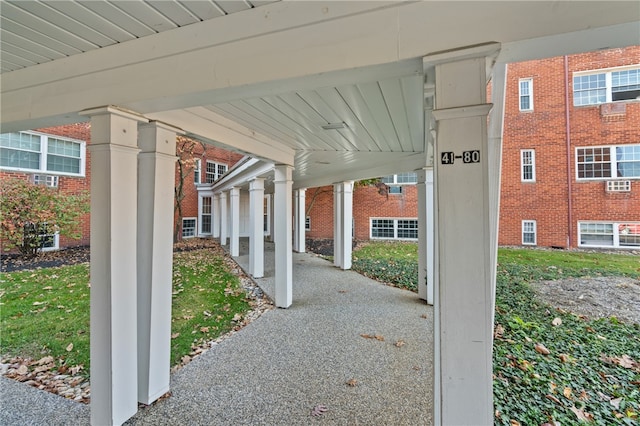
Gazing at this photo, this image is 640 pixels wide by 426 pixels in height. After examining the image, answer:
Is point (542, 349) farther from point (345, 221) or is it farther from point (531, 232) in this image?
point (531, 232)

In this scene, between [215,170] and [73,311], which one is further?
[215,170]

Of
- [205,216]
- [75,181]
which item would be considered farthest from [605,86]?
[75,181]

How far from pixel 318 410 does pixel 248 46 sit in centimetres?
288

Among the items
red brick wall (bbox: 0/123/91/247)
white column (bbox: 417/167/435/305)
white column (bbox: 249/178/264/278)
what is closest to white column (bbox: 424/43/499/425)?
white column (bbox: 417/167/435/305)

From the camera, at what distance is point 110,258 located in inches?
85.4

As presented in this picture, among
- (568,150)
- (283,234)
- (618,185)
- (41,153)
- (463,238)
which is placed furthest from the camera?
(568,150)

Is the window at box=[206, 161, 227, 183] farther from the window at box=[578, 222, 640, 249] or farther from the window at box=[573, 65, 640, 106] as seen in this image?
the window at box=[578, 222, 640, 249]

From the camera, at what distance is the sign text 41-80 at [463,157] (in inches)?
51.6

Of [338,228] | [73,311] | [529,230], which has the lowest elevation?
[73,311]

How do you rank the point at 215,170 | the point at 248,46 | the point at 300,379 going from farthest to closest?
1. the point at 215,170
2. the point at 300,379
3. the point at 248,46

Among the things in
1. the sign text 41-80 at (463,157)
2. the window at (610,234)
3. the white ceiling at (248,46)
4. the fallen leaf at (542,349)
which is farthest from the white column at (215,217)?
the window at (610,234)

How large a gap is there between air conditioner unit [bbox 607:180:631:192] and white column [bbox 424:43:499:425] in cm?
1187

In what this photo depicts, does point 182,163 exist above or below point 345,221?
above

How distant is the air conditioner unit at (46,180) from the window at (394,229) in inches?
496
